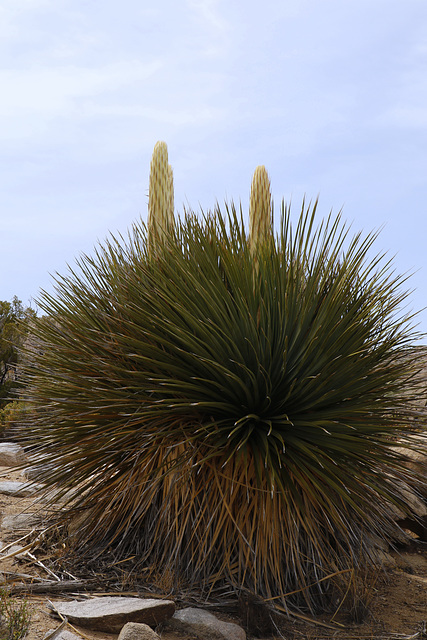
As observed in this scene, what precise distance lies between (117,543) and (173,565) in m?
0.75

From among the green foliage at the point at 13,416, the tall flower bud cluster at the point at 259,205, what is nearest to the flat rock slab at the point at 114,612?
the green foliage at the point at 13,416

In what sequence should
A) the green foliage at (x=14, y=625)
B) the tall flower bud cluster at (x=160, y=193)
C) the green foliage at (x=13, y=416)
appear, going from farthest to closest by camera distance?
1. the green foliage at (x=13, y=416)
2. the tall flower bud cluster at (x=160, y=193)
3. the green foliage at (x=14, y=625)

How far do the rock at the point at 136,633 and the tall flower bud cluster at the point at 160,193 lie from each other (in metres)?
3.23

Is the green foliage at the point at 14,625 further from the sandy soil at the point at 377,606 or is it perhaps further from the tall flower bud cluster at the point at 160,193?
the tall flower bud cluster at the point at 160,193

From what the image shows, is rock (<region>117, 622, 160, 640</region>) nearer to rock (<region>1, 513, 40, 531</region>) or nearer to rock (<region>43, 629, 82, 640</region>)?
rock (<region>43, 629, 82, 640</region>)

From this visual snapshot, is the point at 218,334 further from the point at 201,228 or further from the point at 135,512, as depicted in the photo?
the point at 135,512

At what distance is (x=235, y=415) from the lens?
13.4ft

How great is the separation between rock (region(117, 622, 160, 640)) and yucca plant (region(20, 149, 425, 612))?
2.86ft

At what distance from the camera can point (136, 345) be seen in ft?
13.8

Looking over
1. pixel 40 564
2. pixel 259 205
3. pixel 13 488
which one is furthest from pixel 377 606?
pixel 13 488

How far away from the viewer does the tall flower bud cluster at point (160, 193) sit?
5.45m

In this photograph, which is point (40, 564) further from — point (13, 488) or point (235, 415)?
point (13, 488)

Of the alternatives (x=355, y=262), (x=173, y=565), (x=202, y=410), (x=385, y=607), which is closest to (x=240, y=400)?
(x=202, y=410)

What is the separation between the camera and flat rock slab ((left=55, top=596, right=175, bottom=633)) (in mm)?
3502
